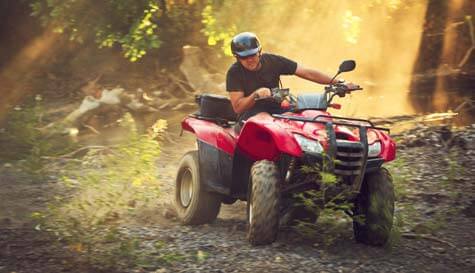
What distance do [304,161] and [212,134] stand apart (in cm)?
160

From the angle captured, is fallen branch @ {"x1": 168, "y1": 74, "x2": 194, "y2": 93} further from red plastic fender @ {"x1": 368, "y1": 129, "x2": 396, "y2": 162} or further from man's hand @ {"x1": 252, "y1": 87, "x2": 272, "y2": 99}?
red plastic fender @ {"x1": 368, "y1": 129, "x2": 396, "y2": 162}

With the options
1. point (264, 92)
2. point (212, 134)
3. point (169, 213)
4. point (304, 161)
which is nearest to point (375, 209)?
point (304, 161)

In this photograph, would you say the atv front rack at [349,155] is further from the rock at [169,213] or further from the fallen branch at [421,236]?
the rock at [169,213]

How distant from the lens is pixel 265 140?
693 cm

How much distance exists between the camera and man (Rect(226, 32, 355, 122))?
7.30 meters

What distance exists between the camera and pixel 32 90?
1912cm

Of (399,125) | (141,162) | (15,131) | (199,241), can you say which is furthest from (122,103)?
(199,241)

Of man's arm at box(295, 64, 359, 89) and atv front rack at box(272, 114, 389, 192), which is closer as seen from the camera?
atv front rack at box(272, 114, 389, 192)

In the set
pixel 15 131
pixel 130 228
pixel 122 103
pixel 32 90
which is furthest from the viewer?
pixel 32 90

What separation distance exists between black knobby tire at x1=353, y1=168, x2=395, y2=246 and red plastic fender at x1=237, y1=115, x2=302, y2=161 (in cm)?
80

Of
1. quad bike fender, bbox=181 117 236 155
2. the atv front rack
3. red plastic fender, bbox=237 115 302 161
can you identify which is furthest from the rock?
the atv front rack

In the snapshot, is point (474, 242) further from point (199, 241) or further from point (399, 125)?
point (399, 125)

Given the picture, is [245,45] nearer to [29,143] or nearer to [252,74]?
[252,74]

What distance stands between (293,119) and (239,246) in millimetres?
1143
